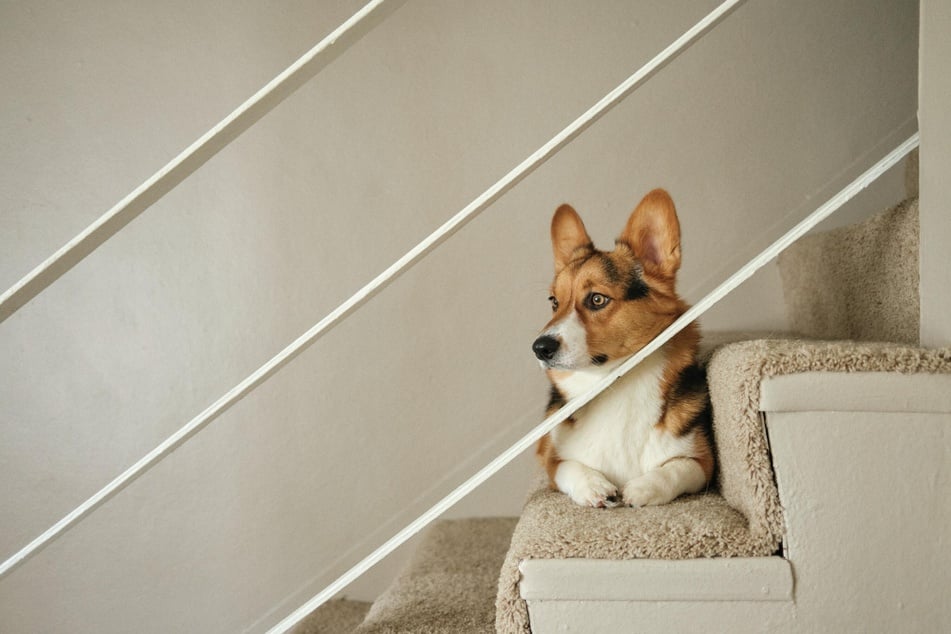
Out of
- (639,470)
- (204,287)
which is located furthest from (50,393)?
(639,470)

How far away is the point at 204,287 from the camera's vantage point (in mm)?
1979

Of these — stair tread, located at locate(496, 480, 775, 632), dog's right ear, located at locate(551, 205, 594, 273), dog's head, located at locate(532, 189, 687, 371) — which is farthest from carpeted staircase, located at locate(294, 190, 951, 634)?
dog's right ear, located at locate(551, 205, 594, 273)

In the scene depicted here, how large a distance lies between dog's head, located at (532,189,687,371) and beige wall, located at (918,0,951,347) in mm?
338

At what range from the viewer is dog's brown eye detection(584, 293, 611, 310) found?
1.14 meters

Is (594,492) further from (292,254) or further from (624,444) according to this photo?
(292,254)

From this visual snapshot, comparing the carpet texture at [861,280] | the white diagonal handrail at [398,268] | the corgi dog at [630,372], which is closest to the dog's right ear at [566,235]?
the corgi dog at [630,372]

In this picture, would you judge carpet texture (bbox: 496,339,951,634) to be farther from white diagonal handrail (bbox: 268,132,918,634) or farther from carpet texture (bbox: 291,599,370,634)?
carpet texture (bbox: 291,599,370,634)

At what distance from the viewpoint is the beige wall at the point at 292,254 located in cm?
192

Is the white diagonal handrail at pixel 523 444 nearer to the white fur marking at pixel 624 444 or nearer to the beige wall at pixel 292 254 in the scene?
the white fur marking at pixel 624 444

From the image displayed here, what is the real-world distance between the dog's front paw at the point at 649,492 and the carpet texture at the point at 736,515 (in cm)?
5

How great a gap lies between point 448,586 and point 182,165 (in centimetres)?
84

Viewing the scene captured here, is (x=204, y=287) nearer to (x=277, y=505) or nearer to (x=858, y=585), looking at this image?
(x=277, y=505)

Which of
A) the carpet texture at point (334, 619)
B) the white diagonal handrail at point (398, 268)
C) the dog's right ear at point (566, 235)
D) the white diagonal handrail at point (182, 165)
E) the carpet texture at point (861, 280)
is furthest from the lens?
the carpet texture at point (334, 619)

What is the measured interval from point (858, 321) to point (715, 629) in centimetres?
63
